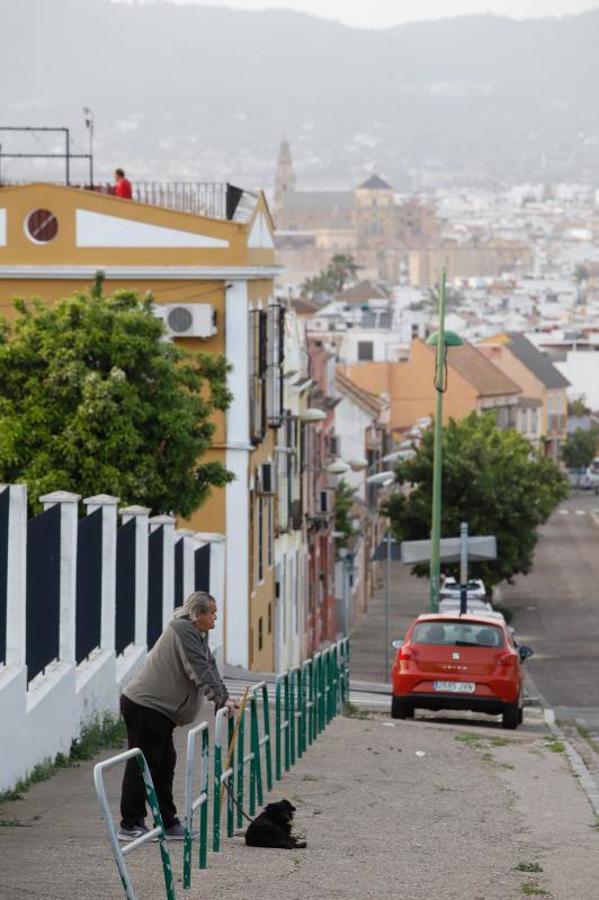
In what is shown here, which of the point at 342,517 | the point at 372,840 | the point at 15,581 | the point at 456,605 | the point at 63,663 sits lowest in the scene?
the point at 342,517

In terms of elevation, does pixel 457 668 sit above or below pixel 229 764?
below

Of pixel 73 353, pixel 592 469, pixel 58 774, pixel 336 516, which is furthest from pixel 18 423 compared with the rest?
pixel 592 469

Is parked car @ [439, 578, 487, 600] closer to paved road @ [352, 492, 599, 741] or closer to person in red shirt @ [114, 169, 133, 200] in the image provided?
paved road @ [352, 492, 599, 741]

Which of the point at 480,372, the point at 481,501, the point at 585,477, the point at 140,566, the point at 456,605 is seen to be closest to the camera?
the point at 140,566

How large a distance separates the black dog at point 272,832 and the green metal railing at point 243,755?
19 centimetres

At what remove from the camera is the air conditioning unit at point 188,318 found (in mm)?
36062

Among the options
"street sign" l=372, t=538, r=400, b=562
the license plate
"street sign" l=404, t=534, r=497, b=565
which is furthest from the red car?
"street sign" l=372, t=538, r=400, b=562

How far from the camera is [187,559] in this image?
1051 inches

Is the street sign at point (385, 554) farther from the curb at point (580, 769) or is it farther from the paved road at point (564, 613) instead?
the curb at point (580, 769)

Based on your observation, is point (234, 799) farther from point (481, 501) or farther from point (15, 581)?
point (481, 501)

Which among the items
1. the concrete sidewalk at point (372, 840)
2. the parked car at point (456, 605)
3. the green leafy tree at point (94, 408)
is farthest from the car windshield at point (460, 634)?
the parked car at point (456, 605)

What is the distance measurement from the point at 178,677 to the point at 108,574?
756 centimetres

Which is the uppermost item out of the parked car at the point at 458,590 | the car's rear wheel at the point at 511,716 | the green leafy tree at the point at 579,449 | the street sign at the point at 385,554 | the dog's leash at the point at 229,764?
the dog's leash at the point at 229,764

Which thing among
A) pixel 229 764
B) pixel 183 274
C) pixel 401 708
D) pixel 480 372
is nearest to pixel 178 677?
Answer: pixel 229 764
